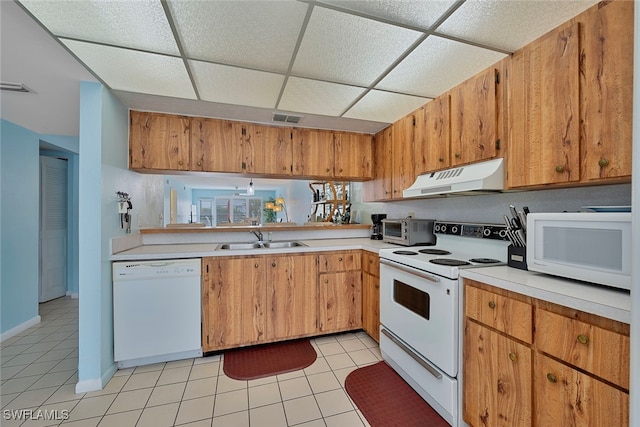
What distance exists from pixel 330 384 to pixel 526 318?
135 cm

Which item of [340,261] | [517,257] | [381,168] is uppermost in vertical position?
[381,168]

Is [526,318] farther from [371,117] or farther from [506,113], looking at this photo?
[371,117]

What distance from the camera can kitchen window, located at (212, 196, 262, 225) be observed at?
1013 cm

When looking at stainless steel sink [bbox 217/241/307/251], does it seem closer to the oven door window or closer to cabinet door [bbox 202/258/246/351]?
cabinet door [bbox 202/258/246/351]

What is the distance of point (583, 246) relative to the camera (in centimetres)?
113

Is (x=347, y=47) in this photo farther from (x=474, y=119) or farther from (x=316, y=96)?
(x=474, y=119)

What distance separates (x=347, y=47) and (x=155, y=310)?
238 centimetres

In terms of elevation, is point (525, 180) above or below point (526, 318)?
above

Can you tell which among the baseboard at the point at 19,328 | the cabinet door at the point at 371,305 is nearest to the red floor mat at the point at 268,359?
the cabinet door at the point at 371,305

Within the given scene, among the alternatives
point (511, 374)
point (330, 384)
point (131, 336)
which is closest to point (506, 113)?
point (511, 374)

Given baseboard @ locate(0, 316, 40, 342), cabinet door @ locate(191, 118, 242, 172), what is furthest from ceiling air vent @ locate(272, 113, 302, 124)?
baseboard @ locate(0, 316, 40, 342)

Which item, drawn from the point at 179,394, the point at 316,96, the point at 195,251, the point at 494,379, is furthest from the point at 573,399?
the point at 195,251

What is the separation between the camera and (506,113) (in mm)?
1566

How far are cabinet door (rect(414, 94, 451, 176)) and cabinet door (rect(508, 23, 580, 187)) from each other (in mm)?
504
